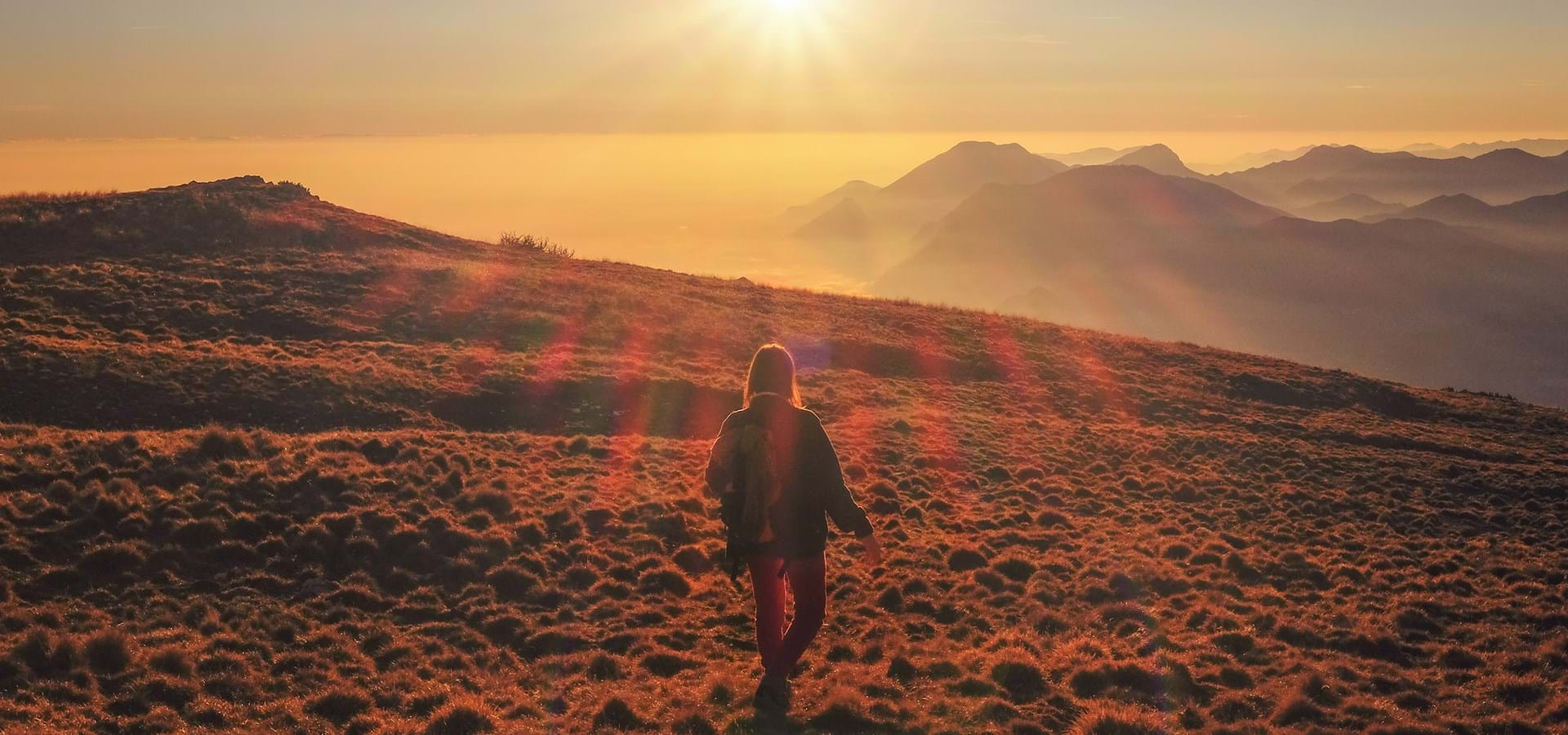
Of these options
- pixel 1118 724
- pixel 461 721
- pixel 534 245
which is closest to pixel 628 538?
pixel 461 721

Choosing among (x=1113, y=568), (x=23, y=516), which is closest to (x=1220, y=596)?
(x=1113, y=568)

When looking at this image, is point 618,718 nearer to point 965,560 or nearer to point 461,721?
point 461,721

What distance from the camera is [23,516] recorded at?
32.0ft

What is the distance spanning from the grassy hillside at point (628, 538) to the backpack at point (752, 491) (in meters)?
1.33

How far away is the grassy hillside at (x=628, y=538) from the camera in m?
7.16

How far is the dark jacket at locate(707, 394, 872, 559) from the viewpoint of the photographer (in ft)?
20.9

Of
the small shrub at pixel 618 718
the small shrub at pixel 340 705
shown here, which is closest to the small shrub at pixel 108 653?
the small shrub at pixel 340 705

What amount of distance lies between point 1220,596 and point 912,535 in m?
4.11

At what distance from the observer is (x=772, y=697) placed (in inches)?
261

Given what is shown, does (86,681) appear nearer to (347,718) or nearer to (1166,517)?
(347,718)

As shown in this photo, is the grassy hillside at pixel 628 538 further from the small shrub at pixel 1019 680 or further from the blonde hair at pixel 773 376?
the blonde hair at pixel 773 376

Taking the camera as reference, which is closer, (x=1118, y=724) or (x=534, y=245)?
(x=1118, y=724)

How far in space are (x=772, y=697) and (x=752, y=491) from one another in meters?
1.58

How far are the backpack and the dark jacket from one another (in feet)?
0.15
